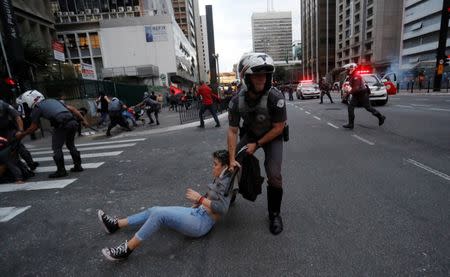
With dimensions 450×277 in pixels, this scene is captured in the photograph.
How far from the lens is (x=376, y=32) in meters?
62.9

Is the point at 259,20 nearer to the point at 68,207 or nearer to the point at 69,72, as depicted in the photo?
the point at 69,72

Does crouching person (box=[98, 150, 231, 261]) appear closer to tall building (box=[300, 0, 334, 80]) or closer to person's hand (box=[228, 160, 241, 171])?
person's hand (box=[228, 160, 241, 171])

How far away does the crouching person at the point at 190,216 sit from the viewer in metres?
2.72

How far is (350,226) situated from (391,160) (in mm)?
3128

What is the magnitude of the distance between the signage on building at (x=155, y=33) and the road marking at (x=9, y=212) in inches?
2093

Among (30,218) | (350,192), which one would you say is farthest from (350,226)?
(30,218)

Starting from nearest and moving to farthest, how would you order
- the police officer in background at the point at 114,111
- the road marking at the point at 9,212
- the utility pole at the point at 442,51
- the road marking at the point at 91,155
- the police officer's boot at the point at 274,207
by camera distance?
the police officer's boot at the point at 274,207, the road marking at the point at 9,212, the road marking at the point at 91,155, the police officer in background at the point at 114,111, the utility pole at the point at 442,51

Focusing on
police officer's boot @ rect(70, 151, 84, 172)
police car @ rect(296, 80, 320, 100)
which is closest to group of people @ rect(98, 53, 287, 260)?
police officer's boot @ rect(70, 151, 84, 172)

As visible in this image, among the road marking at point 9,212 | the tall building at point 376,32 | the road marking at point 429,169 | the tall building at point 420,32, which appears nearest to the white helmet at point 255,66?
the road marking at point 429,169

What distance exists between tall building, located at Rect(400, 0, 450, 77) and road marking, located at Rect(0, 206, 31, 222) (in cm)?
5772

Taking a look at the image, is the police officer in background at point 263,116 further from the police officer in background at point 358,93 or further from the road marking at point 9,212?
the police officer in background at point 358,93

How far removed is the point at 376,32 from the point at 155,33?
163ft

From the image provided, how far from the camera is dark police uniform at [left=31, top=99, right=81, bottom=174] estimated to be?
5.39 metres

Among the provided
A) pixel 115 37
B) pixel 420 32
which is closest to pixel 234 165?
pixel 115 37
